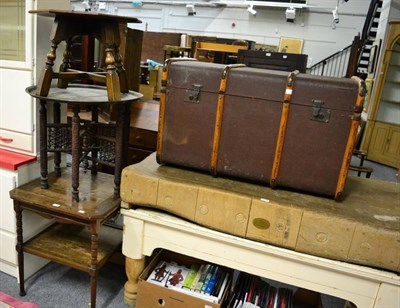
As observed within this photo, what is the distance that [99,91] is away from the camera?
182cm

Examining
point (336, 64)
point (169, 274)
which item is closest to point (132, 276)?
point (169, 274)

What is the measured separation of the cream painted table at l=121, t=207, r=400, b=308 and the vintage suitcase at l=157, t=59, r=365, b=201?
0.91 ft

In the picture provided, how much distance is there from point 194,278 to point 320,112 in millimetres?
987

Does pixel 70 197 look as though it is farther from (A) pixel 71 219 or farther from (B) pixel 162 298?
(B) pixel 162 298

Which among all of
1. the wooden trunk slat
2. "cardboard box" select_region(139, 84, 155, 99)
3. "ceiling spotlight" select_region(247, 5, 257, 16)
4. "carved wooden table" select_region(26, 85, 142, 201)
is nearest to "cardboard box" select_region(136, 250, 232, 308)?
the wooden trunk slat

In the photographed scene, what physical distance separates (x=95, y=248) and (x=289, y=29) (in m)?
8.57

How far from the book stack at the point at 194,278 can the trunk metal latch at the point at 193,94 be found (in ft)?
2.82

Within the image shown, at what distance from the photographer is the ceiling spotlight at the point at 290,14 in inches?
327

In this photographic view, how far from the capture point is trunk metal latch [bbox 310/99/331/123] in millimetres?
1287

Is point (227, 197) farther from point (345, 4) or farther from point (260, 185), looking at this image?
point (345, 4)

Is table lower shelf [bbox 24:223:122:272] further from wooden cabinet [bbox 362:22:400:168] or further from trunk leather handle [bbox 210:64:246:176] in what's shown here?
wooden cabinet [bbox 362:22:400:168]

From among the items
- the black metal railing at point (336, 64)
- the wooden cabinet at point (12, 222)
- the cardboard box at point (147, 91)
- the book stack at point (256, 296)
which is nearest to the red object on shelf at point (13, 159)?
the wooden cabinet at point (12, 222)

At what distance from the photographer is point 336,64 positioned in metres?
8.34

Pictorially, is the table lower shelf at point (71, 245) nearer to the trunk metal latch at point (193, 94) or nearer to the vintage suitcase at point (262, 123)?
the vintage suitcase at point (262, 123)
